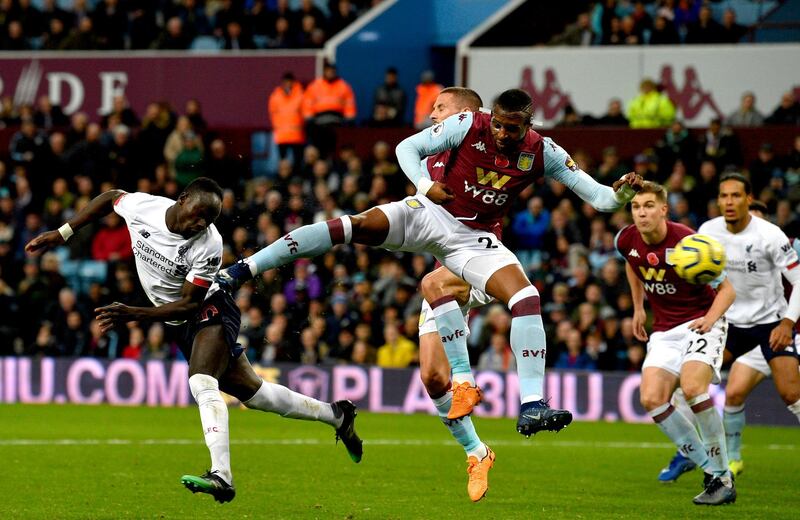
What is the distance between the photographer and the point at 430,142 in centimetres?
984

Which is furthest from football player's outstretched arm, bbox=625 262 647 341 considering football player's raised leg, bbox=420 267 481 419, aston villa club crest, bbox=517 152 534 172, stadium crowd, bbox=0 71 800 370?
stadium crowd, bbox=0 71 800 370

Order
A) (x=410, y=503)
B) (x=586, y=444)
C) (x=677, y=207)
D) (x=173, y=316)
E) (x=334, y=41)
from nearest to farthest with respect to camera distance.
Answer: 1. (x=173, y=316)
2. (x=410, y=503)
3. (x=586, y=444)
4. (x=677, y=207)
5. (x=334, y=41)

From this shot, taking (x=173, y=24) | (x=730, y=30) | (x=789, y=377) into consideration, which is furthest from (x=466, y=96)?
(x=173, y=24)

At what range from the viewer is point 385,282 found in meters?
21.3

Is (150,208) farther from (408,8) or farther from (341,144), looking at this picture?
(408,8)

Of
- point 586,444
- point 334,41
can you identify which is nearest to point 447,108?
point 586,444

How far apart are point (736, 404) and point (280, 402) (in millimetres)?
4428

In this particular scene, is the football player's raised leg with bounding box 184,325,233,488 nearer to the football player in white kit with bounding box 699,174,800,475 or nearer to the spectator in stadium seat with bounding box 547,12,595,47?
the football player in white kit with bounding box 699,174,800,475

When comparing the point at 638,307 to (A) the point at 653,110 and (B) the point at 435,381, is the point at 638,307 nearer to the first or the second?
(B) the point at 435,381

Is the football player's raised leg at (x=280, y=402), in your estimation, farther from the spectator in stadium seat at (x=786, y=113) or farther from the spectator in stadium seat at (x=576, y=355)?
the spectator in stadium seat at (x=786, y=113)

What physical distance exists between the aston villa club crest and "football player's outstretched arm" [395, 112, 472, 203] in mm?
419

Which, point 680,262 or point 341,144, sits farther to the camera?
point 341,144

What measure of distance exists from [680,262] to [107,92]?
58.9ft

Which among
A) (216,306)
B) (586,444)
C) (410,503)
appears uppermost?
(216,306)
